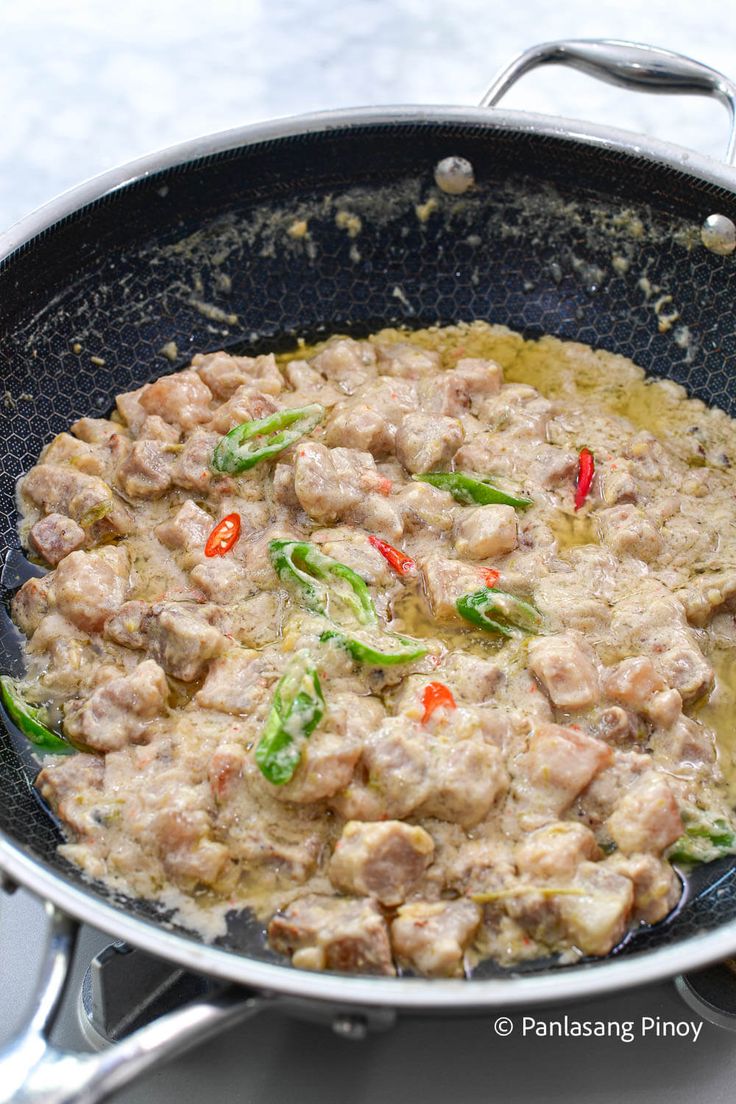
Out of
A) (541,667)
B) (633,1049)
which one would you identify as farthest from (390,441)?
(633,1049)

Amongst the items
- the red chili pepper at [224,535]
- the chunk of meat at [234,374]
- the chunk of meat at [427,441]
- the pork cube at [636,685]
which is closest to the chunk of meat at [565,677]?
the pork cube at [636,685]

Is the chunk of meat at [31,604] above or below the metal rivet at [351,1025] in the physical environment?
above

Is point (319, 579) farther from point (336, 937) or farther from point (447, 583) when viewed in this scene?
point (336, 937)

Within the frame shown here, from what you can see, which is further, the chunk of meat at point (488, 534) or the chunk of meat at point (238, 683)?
the chunk of meat at point (488, 534)

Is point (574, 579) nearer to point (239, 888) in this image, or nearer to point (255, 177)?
point (239, 888)

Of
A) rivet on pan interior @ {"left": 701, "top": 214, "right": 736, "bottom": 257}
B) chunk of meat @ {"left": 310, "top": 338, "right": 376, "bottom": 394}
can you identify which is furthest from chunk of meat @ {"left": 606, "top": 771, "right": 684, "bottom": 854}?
rivet on pan interior @ {"left": 701, "top": 214, "right": 736, "bottom": 257}

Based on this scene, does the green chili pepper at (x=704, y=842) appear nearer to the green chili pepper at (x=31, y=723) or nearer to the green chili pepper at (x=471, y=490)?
the green chili pepper at (x=471, y=490)

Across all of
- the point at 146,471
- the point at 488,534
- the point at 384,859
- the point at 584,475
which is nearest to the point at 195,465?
the point at 146,471
